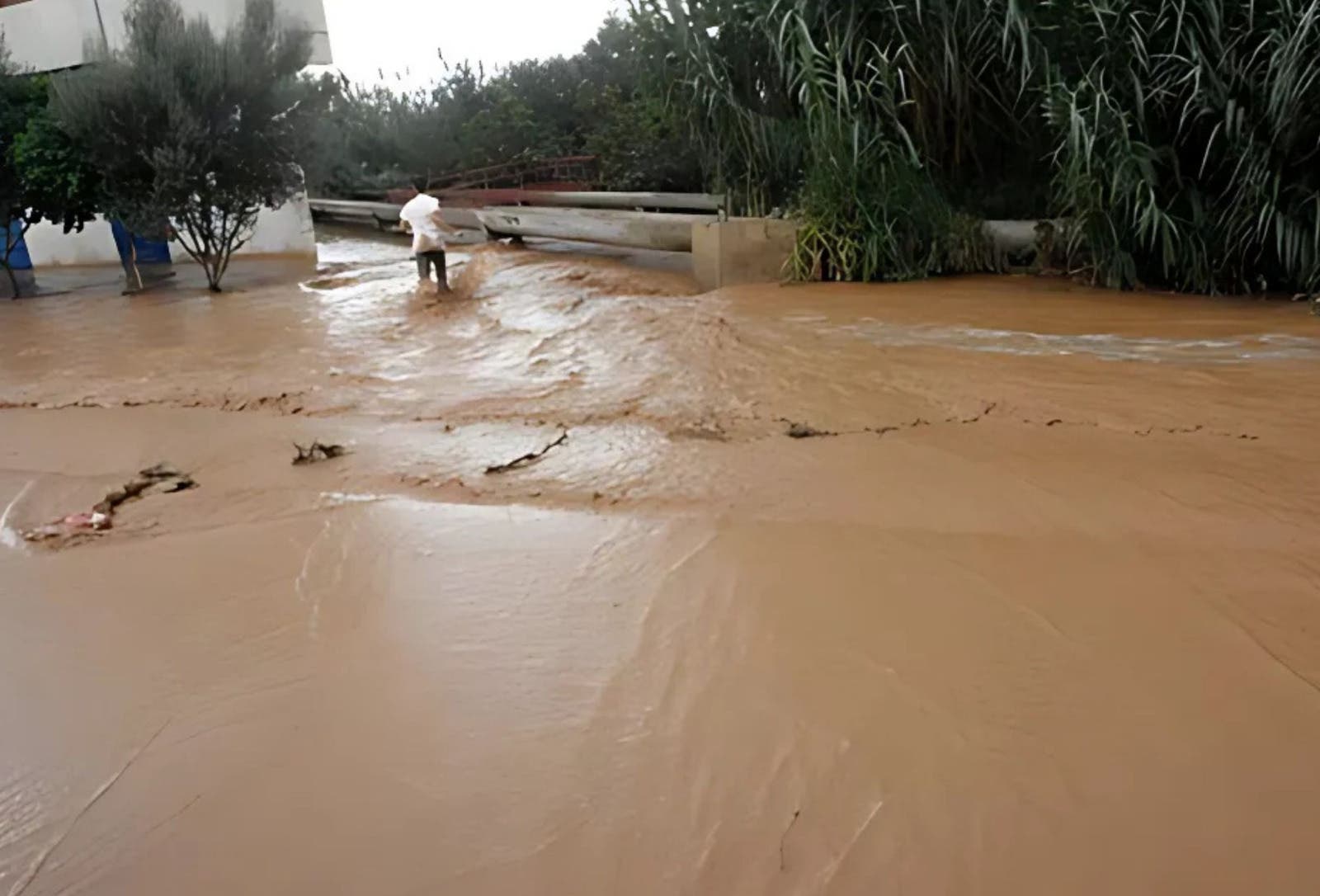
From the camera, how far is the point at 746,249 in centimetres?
920

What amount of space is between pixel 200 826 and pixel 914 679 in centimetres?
177

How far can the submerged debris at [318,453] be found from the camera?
184 inches

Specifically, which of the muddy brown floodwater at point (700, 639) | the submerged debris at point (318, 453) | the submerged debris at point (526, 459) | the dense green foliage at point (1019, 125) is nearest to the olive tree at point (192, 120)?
the dense green foliage at point (1019, 125)

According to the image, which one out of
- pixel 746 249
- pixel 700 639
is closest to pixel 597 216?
pixel 746 249

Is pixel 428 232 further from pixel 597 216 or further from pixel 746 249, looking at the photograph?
pixel 746 249

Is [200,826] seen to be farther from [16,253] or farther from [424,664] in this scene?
[16,253]

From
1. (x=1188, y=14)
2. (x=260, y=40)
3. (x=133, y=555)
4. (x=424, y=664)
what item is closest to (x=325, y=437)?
(x=133, y=555)

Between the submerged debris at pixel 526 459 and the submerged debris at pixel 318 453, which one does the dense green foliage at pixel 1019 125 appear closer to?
the submerged debris at pixel 526 459

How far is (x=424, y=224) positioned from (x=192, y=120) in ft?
10.2

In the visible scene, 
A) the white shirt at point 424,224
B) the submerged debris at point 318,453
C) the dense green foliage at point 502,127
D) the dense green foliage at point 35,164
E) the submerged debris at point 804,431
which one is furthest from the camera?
the dense green foliage at point 502,127

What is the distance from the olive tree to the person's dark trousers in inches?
112

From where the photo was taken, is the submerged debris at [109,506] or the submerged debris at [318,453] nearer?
the submerged debris at [109,506]

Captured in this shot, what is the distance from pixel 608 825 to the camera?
203 centimetres

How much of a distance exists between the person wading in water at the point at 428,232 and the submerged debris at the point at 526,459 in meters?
6.28
